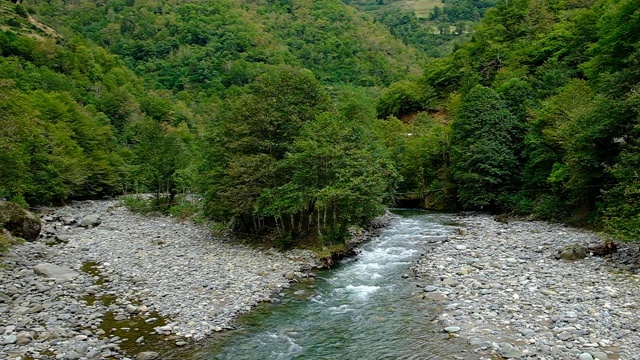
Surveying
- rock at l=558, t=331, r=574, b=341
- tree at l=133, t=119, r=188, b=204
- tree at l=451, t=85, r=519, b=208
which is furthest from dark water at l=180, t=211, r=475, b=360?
tree at l=133, t=119, r=188, b=204

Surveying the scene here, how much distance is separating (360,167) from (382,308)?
9478mm

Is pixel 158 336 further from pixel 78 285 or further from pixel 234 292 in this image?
pixel 78 285

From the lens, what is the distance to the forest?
24.2 meters

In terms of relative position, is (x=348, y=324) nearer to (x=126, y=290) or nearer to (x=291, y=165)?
(x=126, y=290)

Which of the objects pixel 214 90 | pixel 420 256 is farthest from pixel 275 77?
pixel 214 90

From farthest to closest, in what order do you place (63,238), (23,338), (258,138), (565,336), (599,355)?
(63,238)
(258,138)
(23,338)
(565,336)
(599,355)

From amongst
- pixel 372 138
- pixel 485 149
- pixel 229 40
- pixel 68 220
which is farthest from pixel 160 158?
pixel 229 40

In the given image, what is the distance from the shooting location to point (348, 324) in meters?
15.5

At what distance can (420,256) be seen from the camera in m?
23.9

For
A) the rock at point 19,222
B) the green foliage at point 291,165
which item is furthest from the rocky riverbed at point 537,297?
the rock at point 19,222

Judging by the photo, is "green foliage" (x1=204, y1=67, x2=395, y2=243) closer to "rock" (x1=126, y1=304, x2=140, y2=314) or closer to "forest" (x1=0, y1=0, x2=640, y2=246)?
"forest" (x1=0, y1=0, x2=640, y2=246)

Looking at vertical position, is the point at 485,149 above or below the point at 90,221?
above

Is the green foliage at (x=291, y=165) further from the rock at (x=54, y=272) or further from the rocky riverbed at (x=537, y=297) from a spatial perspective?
the rock at (x=54, y=272)

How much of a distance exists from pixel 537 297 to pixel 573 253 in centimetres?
595
